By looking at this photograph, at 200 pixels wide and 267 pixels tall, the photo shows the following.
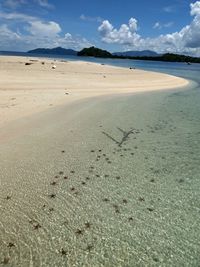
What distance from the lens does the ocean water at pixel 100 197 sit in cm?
531

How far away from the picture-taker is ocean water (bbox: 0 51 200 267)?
531 centimetres

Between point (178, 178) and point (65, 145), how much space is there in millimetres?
4250

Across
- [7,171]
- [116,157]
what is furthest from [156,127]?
[7,171]

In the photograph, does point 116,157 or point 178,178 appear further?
point 116,157

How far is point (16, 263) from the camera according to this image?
4977mm

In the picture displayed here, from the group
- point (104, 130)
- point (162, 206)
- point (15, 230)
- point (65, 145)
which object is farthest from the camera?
point (104, 130)

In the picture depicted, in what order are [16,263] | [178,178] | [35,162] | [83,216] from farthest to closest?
[35,162] < [178,178] < [83,216] < [16,263]

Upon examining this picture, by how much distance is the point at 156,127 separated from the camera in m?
13.7

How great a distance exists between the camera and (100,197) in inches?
279

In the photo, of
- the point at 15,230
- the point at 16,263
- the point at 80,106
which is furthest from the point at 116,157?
the point at 80,106

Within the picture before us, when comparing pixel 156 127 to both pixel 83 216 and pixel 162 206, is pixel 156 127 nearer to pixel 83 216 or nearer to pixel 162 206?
pixel 162 206

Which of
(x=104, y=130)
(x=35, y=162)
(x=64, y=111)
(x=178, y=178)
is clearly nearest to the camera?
(x=178, y=178)

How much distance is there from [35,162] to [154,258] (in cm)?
502

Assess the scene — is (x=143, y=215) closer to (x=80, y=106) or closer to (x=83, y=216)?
(x=83, y=216)
